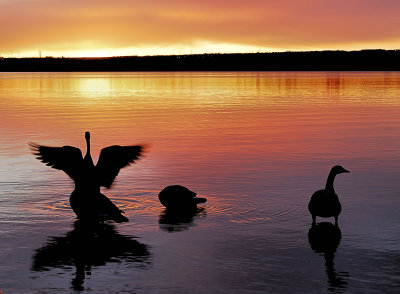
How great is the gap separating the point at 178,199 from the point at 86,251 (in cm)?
373

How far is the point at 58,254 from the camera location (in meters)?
12.5

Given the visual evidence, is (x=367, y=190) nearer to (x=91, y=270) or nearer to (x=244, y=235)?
(x=244, y=235)

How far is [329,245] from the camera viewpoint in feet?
42.8

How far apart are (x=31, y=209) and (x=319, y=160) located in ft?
36.9

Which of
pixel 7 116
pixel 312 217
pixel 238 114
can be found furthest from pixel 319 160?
pixel 7 116

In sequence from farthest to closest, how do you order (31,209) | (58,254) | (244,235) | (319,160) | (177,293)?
1. (319,160)
2. (31,209)
3. (244,235)
4. (58,254)
5. (177,293)

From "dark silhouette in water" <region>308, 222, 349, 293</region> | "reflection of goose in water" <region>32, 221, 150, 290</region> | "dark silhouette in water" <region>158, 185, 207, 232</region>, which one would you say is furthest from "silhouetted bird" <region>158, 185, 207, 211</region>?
"dark silhouette in water" <region>308, 222, 349, 293</region>

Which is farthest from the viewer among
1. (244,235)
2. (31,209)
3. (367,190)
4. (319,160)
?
(319,160)

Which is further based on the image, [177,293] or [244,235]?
[244,235]

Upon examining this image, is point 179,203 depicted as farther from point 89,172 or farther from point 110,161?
point 89,172

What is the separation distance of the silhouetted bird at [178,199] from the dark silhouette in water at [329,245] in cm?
291

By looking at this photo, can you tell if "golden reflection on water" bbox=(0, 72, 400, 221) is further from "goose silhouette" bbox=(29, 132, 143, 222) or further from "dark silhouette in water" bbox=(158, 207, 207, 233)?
"goose silhouette" bbox=(29, 132, 143, 222)

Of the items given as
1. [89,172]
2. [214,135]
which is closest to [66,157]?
[89,172]

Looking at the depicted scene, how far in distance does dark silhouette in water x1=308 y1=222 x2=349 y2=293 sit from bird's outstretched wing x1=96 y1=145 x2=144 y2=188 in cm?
408
